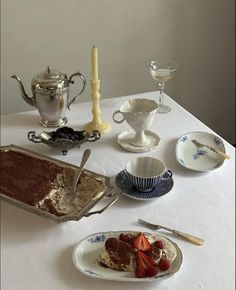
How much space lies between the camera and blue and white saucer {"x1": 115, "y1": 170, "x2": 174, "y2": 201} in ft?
3.00

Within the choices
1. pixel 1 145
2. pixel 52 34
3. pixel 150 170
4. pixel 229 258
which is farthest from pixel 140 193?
pixel 52 34

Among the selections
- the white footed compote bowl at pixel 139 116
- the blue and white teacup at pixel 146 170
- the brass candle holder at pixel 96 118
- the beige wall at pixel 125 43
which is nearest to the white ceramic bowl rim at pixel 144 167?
the blue and white teacup at pixel 146 170

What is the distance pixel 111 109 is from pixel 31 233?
534 millimetres

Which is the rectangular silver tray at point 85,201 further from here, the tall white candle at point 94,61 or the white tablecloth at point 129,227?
the tall white candle at point 94,61

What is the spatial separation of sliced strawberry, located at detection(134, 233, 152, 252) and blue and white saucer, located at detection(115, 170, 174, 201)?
0.14 meters

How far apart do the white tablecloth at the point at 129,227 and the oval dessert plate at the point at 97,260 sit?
0.01 meters

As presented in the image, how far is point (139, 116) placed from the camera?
1058 mm

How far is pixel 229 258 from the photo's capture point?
2.61 feet

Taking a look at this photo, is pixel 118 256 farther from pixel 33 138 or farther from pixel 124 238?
pixel 33 138

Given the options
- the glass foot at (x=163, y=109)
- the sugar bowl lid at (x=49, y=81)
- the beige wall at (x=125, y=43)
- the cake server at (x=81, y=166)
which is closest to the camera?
the cake server at (x=81, y=166)

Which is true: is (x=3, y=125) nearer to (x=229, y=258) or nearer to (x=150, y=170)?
(x=150, y=170)

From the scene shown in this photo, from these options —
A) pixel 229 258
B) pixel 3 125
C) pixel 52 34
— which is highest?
pixel 52 34

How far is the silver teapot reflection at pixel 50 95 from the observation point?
1.17m

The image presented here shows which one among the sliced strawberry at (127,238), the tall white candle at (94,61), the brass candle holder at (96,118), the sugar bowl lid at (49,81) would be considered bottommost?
the sliced strawberry at (127,238)
